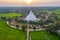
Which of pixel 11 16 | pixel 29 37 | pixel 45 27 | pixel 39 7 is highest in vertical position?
pixel 39 7

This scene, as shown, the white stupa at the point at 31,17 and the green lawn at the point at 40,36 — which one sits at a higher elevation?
the white stupa at the point at 31,17

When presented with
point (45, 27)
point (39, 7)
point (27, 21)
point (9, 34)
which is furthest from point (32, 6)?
point (9, 34)

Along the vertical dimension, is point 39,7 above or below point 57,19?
above

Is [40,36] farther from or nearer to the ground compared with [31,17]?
nearer to the ground

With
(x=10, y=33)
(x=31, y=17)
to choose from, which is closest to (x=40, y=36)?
(x=31, y=17)

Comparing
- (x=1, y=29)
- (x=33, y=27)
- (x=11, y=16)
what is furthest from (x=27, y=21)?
(x=1, y=29)

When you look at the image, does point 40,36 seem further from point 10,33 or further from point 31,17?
point 10,33

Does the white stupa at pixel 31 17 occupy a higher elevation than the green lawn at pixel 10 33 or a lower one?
higher

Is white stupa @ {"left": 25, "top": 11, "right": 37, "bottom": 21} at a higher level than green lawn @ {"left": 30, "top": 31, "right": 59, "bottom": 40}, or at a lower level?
higher

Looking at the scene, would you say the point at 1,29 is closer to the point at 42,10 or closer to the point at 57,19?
the point at 42,10
